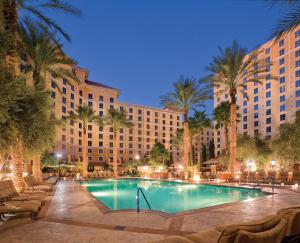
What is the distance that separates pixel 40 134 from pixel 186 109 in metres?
20.4

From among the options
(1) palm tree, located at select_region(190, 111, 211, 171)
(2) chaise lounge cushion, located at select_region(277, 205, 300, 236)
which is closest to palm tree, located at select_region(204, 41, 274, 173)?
(2) chaise lounge cushion, located at select_region(277, 205, 300, 236)

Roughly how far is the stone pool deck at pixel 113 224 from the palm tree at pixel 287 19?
637 cm

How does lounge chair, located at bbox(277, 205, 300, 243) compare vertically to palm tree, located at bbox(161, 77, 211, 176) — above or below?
below

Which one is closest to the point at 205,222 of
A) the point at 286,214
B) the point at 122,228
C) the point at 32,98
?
the point at 122,228

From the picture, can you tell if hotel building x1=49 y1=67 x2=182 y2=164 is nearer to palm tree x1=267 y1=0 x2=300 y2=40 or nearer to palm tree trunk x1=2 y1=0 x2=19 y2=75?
palm tree trunk x1=2 y1=0 x2=19 y2=75

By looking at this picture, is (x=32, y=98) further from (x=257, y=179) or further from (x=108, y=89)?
(x=108, y=89)

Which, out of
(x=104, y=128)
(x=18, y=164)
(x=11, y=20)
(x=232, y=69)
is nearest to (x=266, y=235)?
(x=18, y=164)

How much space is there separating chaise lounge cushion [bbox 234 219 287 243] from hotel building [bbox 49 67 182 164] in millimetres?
59035

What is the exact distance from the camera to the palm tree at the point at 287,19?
8867 mm

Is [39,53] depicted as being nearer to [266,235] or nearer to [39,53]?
[39,53]

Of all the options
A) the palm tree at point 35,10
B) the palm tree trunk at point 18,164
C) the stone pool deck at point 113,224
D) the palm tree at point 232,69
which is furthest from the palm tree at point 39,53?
the palm tree at point 232,69

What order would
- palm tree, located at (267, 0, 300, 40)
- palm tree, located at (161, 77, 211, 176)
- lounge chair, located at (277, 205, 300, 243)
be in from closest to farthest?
lounge chair, located at (277, 205, 300, 243)
palm tree, located at (267, 0, 300, 40)
palm tree, located at (161, 77, 211, 176)

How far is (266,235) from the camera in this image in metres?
2.95

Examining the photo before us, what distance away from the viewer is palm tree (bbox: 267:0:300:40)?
8.87 meters
